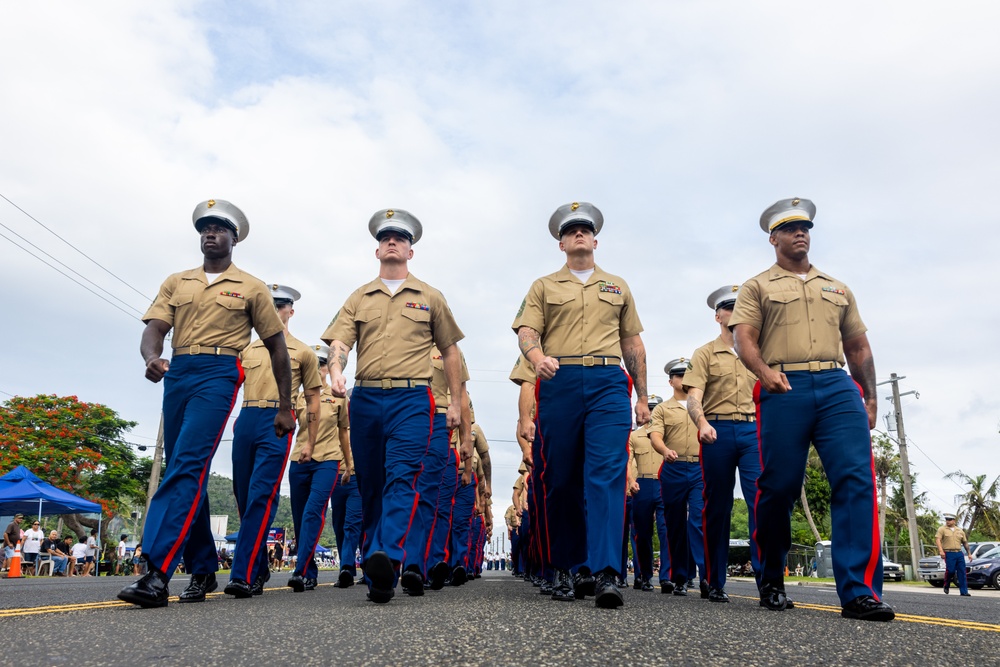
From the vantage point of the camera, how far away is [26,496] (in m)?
18.2

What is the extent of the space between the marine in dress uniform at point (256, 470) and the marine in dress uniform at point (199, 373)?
363mm

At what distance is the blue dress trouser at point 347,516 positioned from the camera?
9.15 meters

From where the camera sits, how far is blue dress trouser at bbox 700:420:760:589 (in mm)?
6562

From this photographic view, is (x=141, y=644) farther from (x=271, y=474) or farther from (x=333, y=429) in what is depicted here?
(x=333, y=429)

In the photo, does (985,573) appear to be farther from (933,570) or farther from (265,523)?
(265,523)

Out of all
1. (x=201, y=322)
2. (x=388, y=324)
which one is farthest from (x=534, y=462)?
(x=201, y=322)

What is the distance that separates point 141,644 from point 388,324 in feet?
10.9

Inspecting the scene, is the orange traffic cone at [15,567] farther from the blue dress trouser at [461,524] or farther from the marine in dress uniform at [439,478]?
the marine in dress uniform at [439,478]

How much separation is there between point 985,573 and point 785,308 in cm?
2069

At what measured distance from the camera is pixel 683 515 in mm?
8133

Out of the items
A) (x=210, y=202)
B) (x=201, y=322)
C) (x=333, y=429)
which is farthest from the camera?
(x=333, y=429)

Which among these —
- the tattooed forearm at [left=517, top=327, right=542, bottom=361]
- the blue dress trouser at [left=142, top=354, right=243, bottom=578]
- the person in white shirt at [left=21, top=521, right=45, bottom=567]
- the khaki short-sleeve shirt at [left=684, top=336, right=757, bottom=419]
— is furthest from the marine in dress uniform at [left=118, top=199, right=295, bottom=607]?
the person in white shirt at [left=21, top=521, right=45, bottom=567]

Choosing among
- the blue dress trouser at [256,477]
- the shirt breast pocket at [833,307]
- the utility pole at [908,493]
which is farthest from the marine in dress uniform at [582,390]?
the utility pole at [908,493]

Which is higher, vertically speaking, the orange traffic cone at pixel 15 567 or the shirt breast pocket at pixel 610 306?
the shirt breast pocket at pixel 610 306
